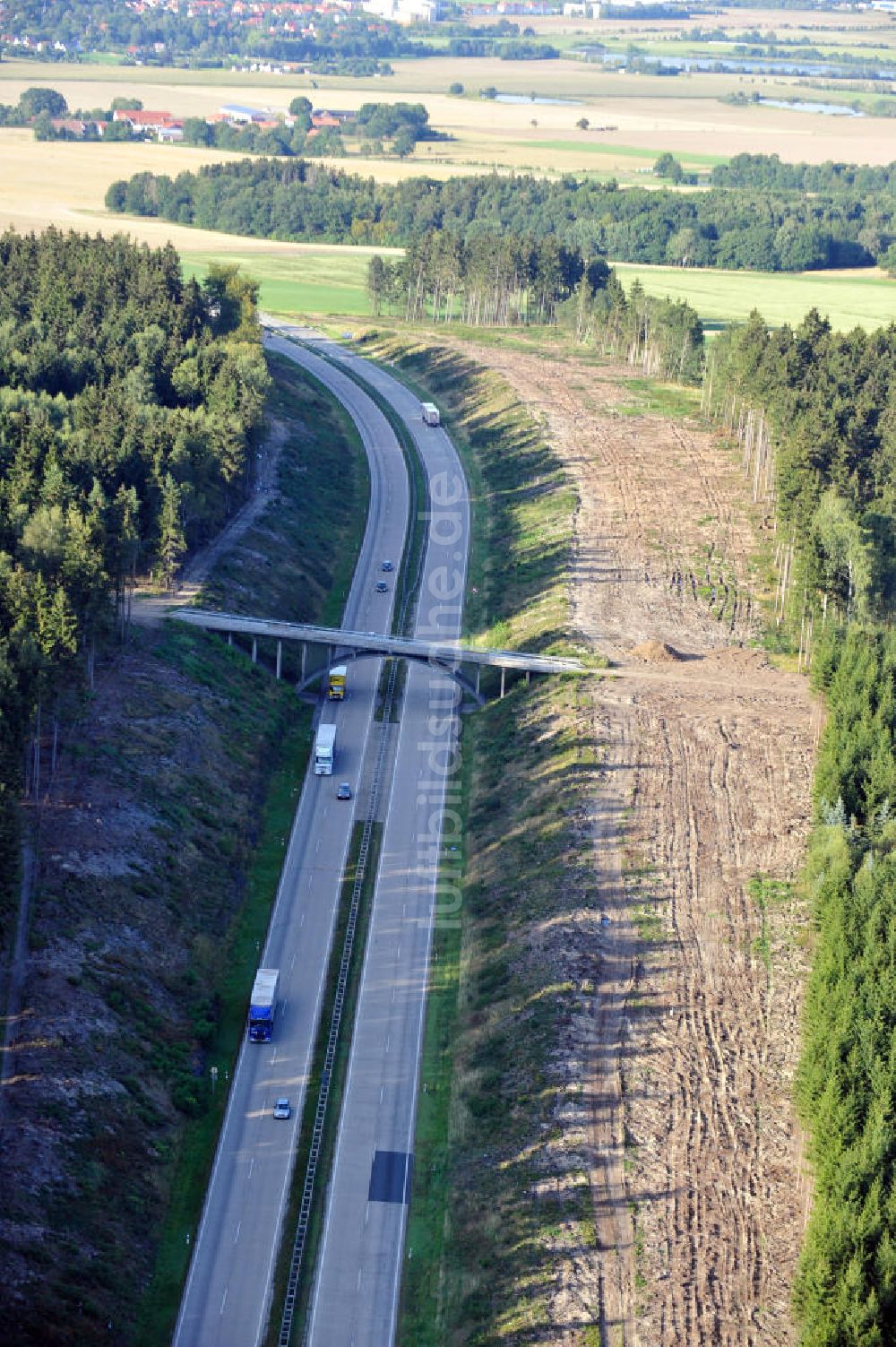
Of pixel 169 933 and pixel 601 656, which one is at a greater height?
pixel 601 656

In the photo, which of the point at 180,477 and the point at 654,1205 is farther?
the point at 180,477

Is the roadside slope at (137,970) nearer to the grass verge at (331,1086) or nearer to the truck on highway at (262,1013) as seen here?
the truck on highway at (262,1013)

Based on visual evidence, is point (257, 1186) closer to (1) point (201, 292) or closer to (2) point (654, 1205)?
(2) point (654, 1205)

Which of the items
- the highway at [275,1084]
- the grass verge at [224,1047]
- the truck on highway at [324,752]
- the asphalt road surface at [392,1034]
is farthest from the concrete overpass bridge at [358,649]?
the truck on highway at [324,752]

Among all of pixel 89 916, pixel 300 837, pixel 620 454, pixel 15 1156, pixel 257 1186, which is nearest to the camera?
pixel 15 1156

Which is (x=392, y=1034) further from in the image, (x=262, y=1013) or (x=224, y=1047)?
(x=224, y=1047)

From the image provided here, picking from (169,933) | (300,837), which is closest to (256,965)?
(169,933)

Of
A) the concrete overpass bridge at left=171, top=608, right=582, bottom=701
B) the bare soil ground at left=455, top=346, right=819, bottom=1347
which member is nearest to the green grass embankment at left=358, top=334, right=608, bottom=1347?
the bare soil ground at left=455, top=346, right=819, bottom=1347
